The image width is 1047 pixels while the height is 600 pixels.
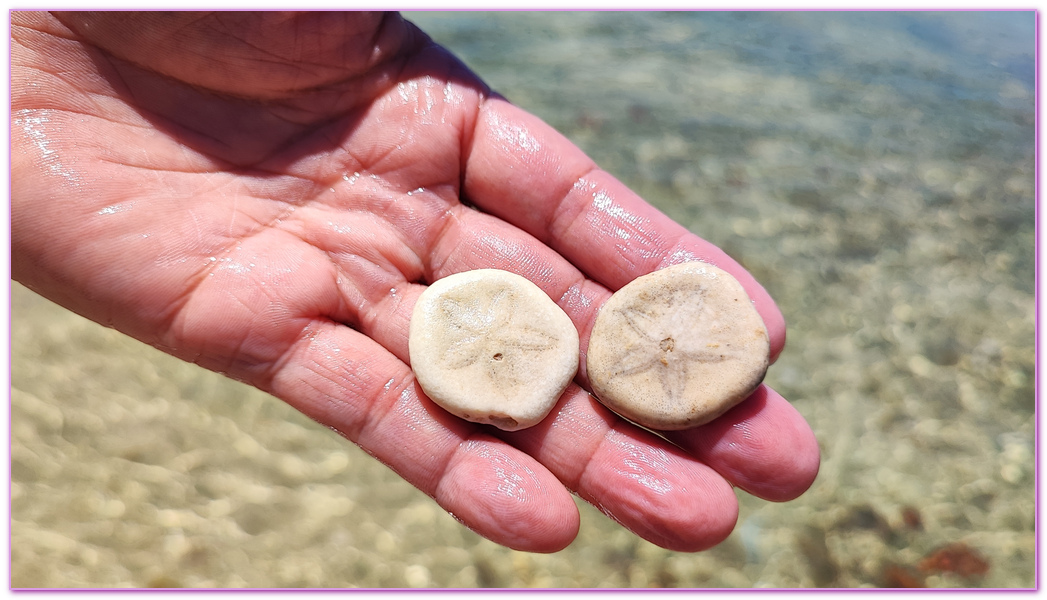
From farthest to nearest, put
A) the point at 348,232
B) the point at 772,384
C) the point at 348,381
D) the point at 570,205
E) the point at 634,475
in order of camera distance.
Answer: the point at 772,384
the point at 570,205
the point at 348,232
the point at 348,381
the point at 634,475

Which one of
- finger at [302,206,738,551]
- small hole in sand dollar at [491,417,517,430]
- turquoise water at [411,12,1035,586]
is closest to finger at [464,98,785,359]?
finger at [302,206,738,551]

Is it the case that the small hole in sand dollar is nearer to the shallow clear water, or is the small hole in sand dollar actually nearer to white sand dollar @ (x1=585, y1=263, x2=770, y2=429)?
white sand dollar @ (x1=585, y1=263, x2=770, y2=429)

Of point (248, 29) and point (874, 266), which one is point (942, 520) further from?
point (248, 29)

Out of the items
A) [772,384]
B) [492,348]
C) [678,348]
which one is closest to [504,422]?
[492,348]

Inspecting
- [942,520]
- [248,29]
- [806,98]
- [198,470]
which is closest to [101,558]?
[198,470]

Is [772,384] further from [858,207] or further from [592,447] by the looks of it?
[592,447]

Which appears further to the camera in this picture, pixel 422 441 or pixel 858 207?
pixel 858 207

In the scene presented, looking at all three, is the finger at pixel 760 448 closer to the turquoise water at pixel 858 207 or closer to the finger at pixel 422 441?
the finger at pixel 422 441

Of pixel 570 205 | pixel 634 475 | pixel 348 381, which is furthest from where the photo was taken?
→ pixel 570 205
